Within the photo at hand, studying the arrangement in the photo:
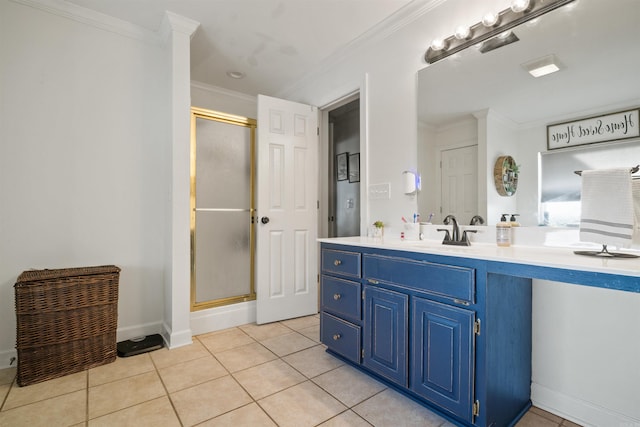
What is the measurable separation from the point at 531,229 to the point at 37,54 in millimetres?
3493

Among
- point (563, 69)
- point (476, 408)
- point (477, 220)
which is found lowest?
point (476, 408)

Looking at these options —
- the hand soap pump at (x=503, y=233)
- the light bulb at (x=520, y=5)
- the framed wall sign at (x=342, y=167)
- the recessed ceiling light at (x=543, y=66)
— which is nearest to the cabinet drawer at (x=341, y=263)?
the hand soap pump at (x=503, y=233)

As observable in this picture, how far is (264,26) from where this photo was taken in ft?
8.19

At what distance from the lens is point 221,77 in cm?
338

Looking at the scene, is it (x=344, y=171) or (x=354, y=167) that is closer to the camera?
(x=354, y=167)

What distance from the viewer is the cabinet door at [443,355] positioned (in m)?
1.36

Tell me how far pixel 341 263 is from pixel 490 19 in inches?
67.9

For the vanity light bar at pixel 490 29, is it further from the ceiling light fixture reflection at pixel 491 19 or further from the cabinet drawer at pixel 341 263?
the cabinet drawer at pixel 341 263

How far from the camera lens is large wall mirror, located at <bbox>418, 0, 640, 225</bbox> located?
1.44m

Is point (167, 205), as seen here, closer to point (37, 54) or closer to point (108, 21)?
point (37, 54)

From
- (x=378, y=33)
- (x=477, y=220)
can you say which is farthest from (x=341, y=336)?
(x=378, y=33)

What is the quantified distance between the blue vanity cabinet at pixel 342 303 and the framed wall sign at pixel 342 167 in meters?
2.17

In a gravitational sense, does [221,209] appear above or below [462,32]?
below

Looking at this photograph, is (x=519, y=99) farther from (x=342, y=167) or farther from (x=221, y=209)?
(x=342, y=167)
